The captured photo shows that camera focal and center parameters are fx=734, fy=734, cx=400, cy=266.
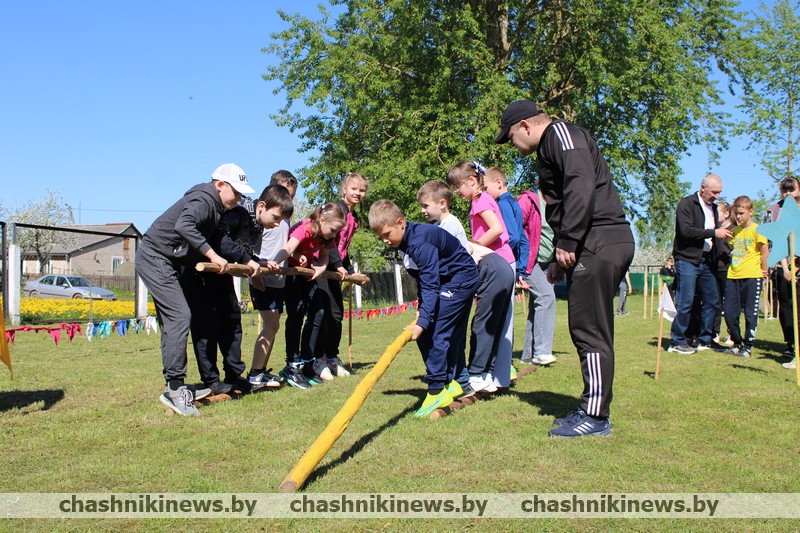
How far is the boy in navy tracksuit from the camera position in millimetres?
5453

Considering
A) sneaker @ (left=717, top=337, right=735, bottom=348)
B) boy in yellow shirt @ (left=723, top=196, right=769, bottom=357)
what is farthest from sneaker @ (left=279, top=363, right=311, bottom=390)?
sneaker @ (left=717, top=337, right=735, bottom=348)

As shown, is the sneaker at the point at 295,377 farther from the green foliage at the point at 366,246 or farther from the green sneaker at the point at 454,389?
the green foliage at the point at 366,246

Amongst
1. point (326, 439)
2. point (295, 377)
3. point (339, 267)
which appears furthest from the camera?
point (339, 267)

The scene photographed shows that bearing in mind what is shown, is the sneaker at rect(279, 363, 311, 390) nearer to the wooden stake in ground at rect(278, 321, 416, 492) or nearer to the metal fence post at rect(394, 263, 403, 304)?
the wooden stake in ground at rect(278, 321, 416, 492)

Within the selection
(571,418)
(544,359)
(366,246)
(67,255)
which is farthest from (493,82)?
(571,418)

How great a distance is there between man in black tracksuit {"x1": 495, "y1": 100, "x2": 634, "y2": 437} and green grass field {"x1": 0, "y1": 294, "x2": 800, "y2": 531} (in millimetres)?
259

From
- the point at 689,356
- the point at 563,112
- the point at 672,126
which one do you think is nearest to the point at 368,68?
the point at 563,112

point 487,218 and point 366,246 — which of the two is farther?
point 366,246

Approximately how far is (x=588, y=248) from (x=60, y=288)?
66.9 ft

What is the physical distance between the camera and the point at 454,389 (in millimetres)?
5734

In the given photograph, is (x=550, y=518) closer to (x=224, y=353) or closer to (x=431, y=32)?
(x=224, y=353)

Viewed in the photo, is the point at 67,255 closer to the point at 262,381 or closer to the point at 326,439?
the point at 262,381

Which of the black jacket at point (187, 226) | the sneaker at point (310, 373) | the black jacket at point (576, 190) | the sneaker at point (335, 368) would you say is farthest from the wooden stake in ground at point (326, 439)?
the sneaker at point (335, 368)

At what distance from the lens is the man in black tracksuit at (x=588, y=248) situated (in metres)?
4.75
